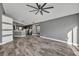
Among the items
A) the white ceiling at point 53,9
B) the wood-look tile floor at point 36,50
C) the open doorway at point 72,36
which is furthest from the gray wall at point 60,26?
the wood-look tile floor at point 36,50

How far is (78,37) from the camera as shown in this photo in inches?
214

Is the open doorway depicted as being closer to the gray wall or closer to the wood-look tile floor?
the gray wall

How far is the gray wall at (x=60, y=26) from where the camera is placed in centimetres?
570

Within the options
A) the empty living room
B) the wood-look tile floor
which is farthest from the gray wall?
the wood-look tile floor

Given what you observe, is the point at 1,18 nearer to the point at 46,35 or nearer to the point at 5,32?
the point at 5,32

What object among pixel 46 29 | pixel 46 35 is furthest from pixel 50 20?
pixel 46 35

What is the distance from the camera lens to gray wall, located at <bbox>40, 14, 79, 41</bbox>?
224 inches

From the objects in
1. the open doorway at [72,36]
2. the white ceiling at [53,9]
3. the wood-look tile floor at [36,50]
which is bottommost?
the wood-look tile floor at [36,50]

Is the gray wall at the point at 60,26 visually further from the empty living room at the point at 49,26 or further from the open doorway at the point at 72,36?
the open doorway at the point at 72,36

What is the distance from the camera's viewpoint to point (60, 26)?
6301mm

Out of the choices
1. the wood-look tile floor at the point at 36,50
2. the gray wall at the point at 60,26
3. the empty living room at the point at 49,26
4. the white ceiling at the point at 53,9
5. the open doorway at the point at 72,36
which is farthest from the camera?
the gray wall at the point at 60,26

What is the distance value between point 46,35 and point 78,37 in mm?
2911

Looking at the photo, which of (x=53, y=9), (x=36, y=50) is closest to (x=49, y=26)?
(x=53, y=9)

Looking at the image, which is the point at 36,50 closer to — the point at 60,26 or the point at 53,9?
→ the point at 53,9
